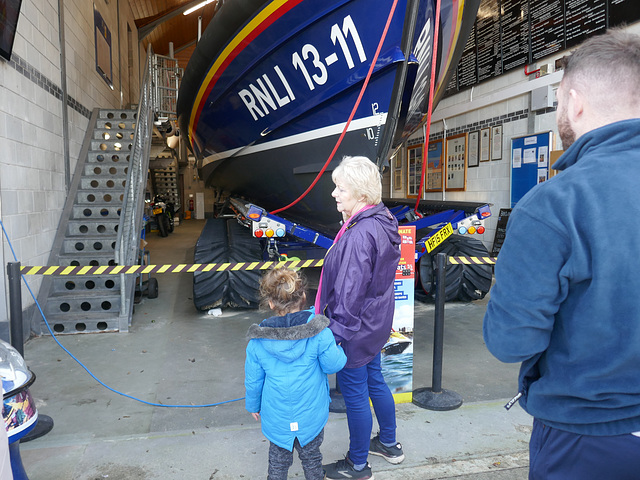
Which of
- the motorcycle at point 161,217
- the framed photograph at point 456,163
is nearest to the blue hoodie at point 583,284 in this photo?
the framed photograph at point 456,163

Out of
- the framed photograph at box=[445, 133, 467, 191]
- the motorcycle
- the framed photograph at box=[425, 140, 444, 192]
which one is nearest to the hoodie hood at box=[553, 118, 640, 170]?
the framed photograph at box=[445, 133, 467, 191]

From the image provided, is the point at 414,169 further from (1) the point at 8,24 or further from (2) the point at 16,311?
(2) the point at 16,311

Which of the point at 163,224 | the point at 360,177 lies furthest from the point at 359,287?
the point at 163,224

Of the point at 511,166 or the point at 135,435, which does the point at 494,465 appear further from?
the point at 511,166

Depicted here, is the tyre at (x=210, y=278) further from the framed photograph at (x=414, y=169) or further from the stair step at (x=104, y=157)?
the framed photograph at (x=414, y=169)

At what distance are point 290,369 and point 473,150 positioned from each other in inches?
259

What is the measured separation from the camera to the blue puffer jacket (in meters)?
1.58

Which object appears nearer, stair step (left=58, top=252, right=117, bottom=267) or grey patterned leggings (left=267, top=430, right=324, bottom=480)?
grey patterned leggings (left=267, top=430, right=324, bottom=480)

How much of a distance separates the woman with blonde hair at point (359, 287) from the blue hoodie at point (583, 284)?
2.70 ft

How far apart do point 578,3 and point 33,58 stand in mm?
5811

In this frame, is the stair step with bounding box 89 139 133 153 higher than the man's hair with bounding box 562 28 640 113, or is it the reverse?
the stair step with bounding box 89 139 133 153

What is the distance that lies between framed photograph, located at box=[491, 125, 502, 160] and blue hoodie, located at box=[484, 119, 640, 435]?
622cm

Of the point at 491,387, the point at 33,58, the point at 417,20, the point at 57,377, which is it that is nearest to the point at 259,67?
the point at 417,20

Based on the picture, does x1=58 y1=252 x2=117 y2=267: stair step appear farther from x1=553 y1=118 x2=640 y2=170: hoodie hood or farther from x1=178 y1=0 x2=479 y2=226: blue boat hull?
x1=553 y1=118 x2=640 y2=170: hoodie hood
